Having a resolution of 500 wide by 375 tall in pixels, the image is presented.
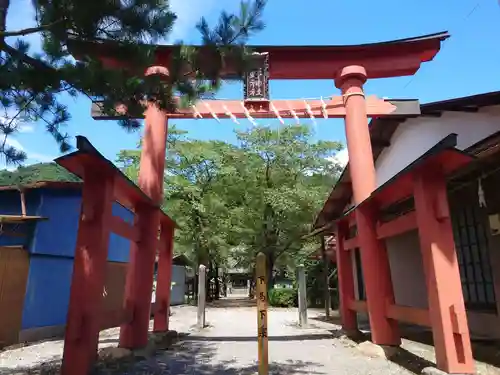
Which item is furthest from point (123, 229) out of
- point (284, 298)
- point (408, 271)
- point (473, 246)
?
point (284, 298)

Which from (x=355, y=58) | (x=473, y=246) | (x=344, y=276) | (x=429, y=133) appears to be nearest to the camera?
(x=473, y=246)

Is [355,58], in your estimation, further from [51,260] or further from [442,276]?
[51,260]

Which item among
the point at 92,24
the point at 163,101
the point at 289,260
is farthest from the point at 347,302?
the point at 289,260

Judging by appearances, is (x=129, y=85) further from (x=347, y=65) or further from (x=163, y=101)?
(x=347, y=65)

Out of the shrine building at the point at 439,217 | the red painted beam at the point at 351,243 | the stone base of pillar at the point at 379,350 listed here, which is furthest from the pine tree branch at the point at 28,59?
the stone base of pillar at the point at 379,350

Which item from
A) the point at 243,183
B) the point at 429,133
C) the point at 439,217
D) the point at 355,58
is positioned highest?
the point at 243,183

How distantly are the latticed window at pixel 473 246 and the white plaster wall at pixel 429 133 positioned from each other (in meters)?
1.10

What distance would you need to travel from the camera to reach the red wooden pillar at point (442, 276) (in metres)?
4.18

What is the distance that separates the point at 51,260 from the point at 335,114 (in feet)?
23.8

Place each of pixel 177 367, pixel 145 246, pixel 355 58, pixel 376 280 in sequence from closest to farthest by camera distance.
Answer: pixel 177 367 < pixel 376 280 < pixel 145 246 < pixel 355 58

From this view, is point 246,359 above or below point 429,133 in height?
below

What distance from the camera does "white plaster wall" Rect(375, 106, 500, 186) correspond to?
24.0 ft

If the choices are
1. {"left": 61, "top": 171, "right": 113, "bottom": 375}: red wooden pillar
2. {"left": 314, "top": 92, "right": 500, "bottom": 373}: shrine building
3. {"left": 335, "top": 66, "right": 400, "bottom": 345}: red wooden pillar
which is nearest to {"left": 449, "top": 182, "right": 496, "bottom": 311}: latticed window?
{"left": 314, "top": 92, "right": 500, "bottom": 373}: shrine building

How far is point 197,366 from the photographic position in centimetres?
574
